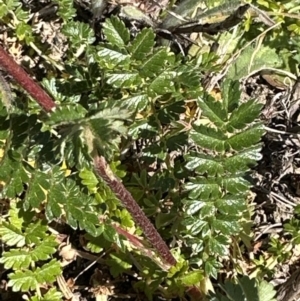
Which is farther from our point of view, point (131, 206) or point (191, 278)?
point (191, 278)

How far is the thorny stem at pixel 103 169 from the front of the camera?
151 centimetres

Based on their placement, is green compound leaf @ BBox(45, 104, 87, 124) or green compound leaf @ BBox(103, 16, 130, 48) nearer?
green compound leaf @ BBox(45, 104, 87, 124)

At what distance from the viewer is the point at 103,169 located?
165cm

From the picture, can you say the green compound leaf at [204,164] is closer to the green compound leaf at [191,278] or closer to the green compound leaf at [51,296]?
the green compound leaf at [191,278]

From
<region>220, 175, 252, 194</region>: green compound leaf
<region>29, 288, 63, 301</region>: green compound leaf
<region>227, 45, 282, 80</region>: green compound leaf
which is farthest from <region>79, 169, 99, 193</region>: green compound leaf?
<region>227, 45, 282, 80</region>: green compound leaf

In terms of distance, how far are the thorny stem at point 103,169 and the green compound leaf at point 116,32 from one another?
13.9 inches

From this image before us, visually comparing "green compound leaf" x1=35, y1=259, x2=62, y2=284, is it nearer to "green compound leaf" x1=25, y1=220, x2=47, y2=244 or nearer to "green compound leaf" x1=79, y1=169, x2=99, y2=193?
"green compound leaf" x1=25, y1=220, x2=47, y2=244

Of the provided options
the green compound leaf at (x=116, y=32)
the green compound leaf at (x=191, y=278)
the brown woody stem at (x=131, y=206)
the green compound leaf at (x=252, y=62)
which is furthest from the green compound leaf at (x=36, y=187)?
the green compound leaf at (x=252, y=62)

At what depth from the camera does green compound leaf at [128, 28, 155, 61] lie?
1.81 m

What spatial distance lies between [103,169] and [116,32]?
414mm

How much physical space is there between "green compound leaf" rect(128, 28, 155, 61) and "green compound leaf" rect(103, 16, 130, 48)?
0.05 meters

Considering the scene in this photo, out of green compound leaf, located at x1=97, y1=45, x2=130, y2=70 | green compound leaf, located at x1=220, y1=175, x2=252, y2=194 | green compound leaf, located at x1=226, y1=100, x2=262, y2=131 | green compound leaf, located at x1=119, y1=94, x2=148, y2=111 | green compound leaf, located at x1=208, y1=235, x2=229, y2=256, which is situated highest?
green compound leaf, located at x1=97, y1=45, x2=130, y2=70

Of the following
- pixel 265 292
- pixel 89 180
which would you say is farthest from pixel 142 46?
pixel 265 292

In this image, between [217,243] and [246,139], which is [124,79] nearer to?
[246,139]
